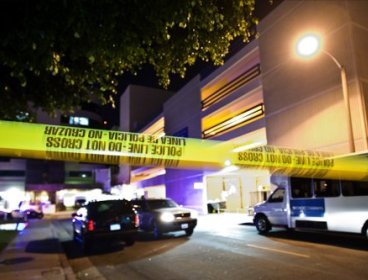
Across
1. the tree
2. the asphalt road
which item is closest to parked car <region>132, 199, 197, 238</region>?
the asphalt road

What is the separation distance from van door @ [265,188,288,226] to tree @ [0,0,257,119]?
7.83 metres

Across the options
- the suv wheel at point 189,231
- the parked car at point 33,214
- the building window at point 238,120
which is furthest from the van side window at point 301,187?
the parked car at point 33,214

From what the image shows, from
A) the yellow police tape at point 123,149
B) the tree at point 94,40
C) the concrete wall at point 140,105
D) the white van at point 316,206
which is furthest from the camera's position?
the concrete wall at point 140,105

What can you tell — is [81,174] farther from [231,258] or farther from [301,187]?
[231,258]

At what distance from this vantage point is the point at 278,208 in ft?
45.5

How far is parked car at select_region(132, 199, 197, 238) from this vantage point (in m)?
14.5

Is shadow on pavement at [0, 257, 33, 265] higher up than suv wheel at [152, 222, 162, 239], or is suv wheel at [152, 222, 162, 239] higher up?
suv wheel at [152, 222, 162, 239]

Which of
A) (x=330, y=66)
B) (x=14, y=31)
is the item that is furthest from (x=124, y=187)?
(x=14, y=31)

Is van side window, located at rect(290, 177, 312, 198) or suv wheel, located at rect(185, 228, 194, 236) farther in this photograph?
suv wheel, located at rect(185, 228, 194, 236)

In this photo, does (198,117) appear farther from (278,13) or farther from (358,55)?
(358,55)

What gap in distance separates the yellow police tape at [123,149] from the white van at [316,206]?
11.8ft

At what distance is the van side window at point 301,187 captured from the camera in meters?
12.5

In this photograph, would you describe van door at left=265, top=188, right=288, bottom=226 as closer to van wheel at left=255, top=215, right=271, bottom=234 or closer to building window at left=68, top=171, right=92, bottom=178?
van wheel at left=255, top=215, right=271, bottom=234

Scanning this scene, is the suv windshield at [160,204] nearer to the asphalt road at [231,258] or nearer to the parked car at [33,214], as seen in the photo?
the asphalt road at [231,258]
